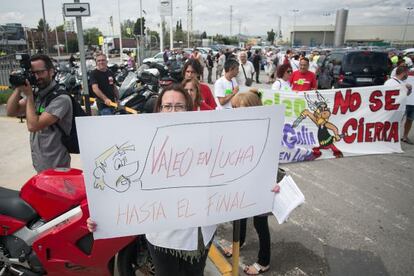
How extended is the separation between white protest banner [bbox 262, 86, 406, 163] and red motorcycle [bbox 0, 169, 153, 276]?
4089mm

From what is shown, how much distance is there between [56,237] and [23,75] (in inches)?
52.2

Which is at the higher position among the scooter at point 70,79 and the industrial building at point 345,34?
the industrial building at point 345,34

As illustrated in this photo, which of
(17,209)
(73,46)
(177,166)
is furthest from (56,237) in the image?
(73,46)

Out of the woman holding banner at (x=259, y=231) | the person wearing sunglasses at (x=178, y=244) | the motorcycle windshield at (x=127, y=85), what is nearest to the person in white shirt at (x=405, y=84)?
the woman holding banner at (x=259, y=231)

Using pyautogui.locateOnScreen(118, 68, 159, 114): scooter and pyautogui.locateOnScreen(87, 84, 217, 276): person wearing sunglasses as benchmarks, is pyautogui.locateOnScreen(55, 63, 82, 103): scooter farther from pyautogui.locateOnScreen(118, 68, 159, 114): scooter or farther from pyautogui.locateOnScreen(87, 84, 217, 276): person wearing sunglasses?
pyautogui.locateOnScreen(87, 84, 217, 276): person wearing sunglasses

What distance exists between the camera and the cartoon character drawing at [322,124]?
580cm

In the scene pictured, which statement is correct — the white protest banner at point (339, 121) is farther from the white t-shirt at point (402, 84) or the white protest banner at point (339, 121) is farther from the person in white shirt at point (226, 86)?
the person in white shirt at point (226, 86)

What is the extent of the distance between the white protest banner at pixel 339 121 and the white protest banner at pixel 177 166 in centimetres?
411

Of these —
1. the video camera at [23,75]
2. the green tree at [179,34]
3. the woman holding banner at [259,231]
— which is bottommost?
the woman holding banner at [259,231]

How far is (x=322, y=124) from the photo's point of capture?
5.94 m

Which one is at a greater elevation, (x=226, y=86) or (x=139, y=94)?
(x=226, y=86)

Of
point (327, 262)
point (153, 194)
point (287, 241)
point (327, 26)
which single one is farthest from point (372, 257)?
point (327, 26)

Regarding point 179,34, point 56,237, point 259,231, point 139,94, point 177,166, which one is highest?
point 179,34

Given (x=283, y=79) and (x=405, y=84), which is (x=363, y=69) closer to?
(x=405, y=84)
